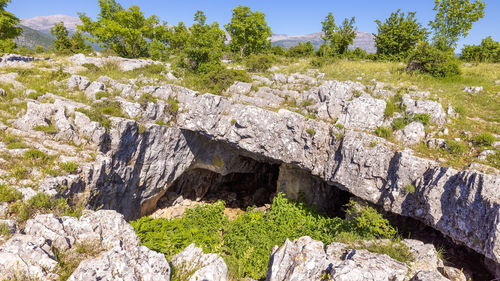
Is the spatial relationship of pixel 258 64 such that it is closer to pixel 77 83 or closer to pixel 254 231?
pixel 77 83

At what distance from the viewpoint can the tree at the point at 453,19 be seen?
23656 millimetres

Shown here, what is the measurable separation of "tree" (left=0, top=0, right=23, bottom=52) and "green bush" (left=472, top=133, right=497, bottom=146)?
33623 mm

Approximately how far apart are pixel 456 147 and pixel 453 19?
78.6ft

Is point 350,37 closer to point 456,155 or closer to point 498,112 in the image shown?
point 498,112

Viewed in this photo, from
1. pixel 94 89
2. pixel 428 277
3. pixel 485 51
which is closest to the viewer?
pixel 428 277

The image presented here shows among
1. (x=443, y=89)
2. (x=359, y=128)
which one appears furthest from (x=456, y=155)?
(x=443, y=89)

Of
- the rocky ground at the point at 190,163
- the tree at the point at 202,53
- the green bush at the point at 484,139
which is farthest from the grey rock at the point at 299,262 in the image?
the tree at the point at 202,53

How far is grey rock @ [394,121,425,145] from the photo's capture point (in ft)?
38.0

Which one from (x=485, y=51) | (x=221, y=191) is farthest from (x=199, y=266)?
(x=485, y=51)

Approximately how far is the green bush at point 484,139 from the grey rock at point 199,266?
13.1m

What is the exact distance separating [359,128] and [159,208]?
1599 cm

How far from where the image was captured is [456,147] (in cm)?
1041

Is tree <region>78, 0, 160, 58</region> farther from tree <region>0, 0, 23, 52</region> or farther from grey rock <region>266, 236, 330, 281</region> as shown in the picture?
grey rock <region>266, 236, 330, 281</region>

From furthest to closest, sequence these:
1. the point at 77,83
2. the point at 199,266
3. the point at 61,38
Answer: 1. the point at 61,38
2. the point at 77,83
3. the point at 199,266
